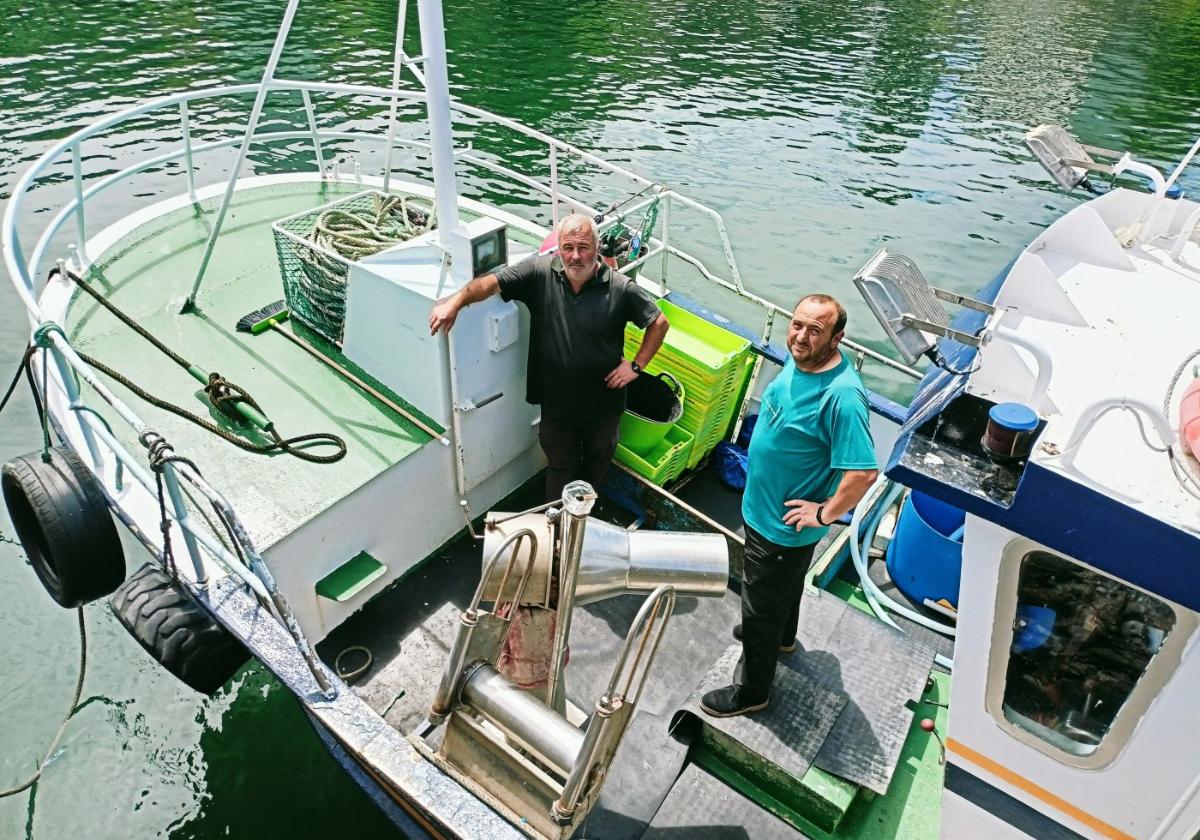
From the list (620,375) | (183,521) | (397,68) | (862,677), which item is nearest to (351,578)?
(183,521)

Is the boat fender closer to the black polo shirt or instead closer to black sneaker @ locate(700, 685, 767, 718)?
black sneaker @ locate(700, 685, 767, 718)

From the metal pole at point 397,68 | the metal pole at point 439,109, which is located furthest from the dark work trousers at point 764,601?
the metal pole at point 397,68

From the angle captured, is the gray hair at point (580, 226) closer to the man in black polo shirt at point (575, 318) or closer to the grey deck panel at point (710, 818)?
the man in black polo shirt at point (575, 318)

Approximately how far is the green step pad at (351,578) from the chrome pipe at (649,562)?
2.13 meters

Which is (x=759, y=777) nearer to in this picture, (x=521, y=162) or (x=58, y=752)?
(x=58, y=752)

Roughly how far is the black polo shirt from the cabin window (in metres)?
2.34

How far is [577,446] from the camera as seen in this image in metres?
4.93

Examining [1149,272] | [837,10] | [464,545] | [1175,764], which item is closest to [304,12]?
[837,10]

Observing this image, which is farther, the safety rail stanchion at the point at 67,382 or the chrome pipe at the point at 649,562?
the safety rail stanchion at the point at 67,382

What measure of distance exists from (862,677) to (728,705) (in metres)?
0.79

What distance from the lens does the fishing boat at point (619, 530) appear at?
9.23 feet

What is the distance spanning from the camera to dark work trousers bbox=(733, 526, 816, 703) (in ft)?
12.1

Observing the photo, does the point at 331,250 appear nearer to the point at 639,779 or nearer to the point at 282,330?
the point at 282,330

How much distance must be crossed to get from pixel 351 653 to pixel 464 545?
0.99 meters
